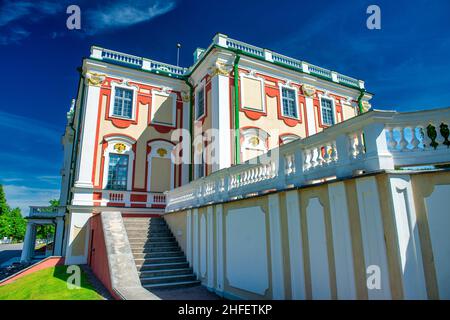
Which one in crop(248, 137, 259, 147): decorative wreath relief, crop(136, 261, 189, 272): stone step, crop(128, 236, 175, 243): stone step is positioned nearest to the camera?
crop(136, 261, 189, 272): stone step

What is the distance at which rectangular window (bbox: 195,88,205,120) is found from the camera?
15922 millimetres

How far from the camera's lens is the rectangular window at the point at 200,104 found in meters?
15.9

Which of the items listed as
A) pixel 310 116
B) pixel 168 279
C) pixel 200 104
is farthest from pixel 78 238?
pixel 310 116

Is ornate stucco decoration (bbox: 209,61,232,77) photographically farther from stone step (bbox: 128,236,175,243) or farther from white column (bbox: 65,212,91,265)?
white column (bbox: 65,212,91,265)

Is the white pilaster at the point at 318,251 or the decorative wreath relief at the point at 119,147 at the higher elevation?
the decorative wreath relief at the point at 119,147

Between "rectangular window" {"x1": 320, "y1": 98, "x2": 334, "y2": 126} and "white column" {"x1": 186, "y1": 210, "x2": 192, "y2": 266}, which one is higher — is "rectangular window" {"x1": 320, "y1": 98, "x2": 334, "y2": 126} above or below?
above

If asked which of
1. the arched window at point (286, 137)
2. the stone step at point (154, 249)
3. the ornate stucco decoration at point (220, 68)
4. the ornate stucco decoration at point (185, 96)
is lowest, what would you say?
the stone step at point (154, 249)

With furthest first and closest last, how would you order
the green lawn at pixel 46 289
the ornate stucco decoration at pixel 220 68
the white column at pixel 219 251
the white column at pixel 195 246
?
the ornate stucco decoration at pixel 220 68, the white column at pixel 195 246, the white column at pixel 219 251, the green lawn at pixel 46 289

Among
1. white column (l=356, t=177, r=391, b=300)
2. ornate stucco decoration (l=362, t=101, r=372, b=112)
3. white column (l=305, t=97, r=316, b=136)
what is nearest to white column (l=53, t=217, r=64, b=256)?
white column (l=305, t=97, r=316, b=136)

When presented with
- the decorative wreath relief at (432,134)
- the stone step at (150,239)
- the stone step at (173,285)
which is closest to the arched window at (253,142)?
the stone step at (150,239)

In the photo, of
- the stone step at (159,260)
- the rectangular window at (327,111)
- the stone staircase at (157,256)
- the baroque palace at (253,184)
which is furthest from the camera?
the rectangular window at (327,111)

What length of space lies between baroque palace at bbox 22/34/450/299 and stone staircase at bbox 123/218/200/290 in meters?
0.04

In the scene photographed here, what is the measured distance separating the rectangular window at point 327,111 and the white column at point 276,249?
11942mm

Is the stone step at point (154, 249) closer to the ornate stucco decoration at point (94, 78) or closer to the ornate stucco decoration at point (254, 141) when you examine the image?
the ornate stucco decoration at point (254, 141)
